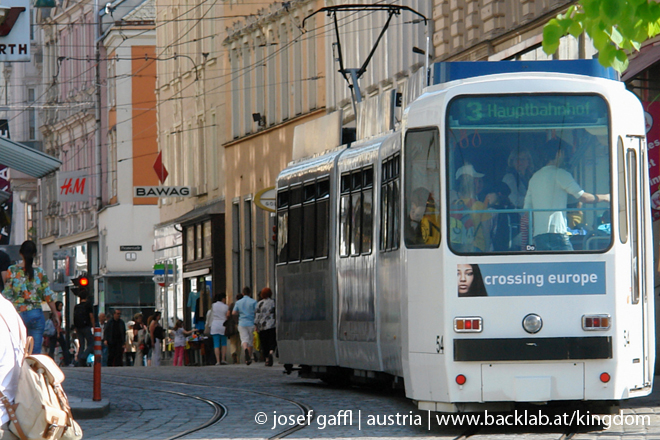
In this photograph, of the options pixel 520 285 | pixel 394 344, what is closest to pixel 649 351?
pixel 520 285

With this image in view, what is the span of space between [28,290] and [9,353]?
9.44m

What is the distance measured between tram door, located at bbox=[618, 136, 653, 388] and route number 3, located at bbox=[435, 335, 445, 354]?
1.52 metres

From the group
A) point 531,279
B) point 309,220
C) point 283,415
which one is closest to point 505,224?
point 531,279

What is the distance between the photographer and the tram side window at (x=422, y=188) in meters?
13.1

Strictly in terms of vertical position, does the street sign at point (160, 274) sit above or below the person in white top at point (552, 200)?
above

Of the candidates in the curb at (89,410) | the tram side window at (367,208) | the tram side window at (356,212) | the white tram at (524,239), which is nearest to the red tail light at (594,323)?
the white tram at (524,239)

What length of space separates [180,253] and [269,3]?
9.84 m

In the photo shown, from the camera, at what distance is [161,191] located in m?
48.7

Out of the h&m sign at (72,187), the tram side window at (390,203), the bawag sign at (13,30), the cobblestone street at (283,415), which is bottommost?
the cobblestone street at (283,415)

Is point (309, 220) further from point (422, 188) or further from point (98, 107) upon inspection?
point (98, 107)

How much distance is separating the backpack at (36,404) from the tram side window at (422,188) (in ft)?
17.2

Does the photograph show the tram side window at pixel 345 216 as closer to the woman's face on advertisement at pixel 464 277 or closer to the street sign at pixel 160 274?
the woman's face on advertisement at pixel 464 277

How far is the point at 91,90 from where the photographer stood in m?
66.6

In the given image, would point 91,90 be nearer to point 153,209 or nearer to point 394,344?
point 153,209
